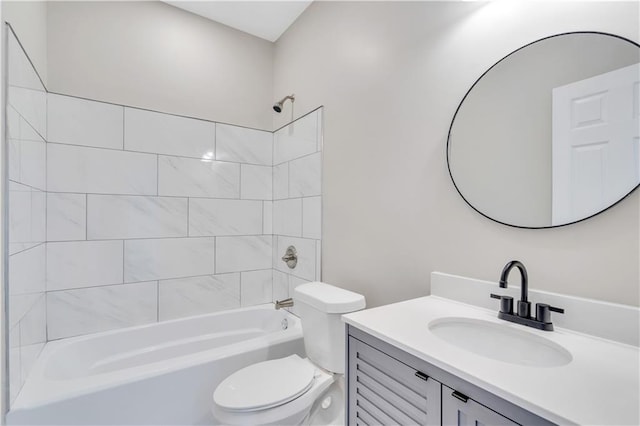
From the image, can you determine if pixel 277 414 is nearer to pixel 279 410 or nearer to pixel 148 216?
pixel 279 410

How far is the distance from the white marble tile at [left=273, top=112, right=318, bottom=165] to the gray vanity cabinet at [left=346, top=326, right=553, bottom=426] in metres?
1.43

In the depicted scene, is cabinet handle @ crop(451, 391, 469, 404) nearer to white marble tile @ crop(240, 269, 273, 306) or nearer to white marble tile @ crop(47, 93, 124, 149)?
white marble tile @ crop(240, 269, 273, 306)

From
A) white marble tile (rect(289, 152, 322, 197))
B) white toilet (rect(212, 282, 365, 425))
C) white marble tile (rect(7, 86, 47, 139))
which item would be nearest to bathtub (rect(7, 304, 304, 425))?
white toilet (rect(212, 282, 365, 425))

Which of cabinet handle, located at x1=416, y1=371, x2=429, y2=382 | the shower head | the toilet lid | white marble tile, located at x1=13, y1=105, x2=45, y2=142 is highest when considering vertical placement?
the shower head

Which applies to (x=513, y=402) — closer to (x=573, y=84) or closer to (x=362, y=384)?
(x=362, y=384)

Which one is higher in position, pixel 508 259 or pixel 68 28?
pixel 68 28

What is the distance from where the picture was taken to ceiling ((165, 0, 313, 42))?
2188mm

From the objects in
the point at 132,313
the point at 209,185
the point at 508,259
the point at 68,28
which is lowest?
the point at 132,313

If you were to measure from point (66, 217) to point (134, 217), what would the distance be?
0.35 meters

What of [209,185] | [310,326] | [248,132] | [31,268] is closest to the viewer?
[31,268]

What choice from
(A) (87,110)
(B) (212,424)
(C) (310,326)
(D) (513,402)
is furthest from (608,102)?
(A) (87,110)

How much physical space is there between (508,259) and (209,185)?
1.98 metres

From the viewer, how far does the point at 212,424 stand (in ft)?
5.26

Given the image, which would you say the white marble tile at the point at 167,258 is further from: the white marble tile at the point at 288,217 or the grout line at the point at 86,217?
the white marble tile at the point at 288,217
